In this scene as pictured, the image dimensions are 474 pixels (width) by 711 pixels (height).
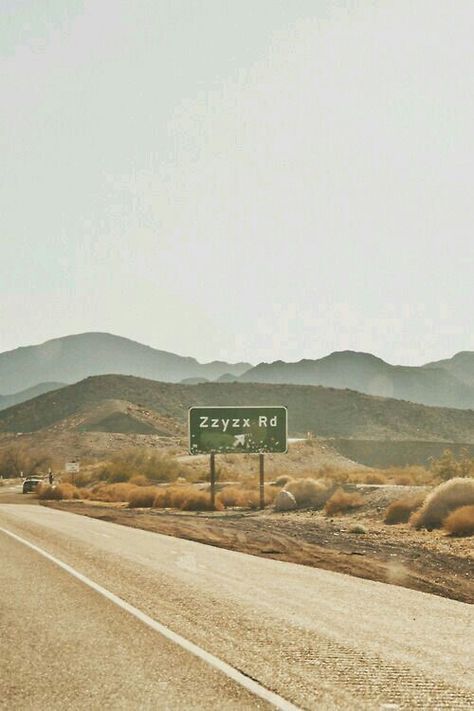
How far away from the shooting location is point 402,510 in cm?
3303

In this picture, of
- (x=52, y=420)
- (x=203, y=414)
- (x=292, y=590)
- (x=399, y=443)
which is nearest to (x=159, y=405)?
(x=52, y=420)

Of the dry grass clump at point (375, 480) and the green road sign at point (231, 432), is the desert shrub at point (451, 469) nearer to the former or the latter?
the dry grass clump at point (375, 480)

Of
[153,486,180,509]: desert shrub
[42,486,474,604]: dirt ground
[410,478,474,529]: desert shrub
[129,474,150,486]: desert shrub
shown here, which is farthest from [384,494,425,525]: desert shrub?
[129,474,150,486]: desert shrub

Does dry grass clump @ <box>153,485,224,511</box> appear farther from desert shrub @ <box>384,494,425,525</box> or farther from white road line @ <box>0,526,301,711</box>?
white road line @ <box>0,526,301,711</box>

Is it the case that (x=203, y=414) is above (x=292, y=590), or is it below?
above

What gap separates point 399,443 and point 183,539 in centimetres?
10155

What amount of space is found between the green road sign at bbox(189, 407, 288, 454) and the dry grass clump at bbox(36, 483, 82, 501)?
20.1 metres

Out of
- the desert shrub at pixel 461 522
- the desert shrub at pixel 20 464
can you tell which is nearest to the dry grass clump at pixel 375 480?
the desert shrub at pixel 461 522

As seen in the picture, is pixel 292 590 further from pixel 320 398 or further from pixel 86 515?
pixel 320 398

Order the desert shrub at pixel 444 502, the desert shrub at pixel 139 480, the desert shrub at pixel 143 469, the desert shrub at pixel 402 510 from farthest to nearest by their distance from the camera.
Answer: the desert shrub at pixel 143 469, the desert shrub at pixel 139 480, the desert shrub at pixel 402 510, the desert shrub at pixel 444 502

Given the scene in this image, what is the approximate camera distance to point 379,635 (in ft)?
32.4

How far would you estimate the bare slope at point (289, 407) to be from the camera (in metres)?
159

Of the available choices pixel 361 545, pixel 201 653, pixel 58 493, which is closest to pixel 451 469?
pixel 361 545

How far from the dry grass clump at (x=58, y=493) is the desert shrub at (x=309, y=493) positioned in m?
24.1
